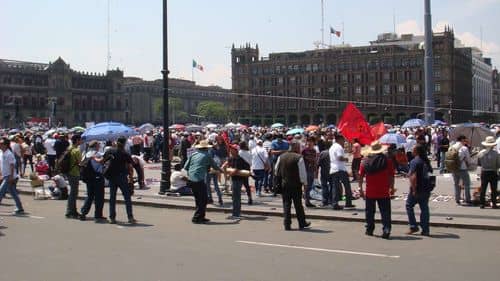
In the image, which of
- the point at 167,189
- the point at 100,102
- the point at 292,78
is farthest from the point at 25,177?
the point at 100,102

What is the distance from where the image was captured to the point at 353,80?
5354 inches

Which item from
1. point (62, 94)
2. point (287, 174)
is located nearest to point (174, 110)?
point (62, 94)

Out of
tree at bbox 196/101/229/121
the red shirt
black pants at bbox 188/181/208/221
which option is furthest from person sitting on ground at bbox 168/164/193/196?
tree at bbox 196/101/229/121

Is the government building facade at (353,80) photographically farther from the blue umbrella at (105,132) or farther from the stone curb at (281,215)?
the stone curb at (281,215)

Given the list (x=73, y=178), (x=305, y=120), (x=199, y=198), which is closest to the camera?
(x=199, y=198)

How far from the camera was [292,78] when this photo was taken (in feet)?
465

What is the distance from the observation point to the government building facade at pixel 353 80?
13038 centimetres

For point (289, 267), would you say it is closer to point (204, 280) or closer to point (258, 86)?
point (204, 280)

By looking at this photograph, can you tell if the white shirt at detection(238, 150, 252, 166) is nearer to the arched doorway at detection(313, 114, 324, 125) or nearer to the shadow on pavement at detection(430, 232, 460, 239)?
the shadow on pavement at detection(430, 232, 460, 239)

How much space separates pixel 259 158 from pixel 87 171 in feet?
16.6

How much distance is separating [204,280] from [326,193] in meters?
7.77

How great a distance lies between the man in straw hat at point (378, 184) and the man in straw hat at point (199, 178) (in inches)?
142

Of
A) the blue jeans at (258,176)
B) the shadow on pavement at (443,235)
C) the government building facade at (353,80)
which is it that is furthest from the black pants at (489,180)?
the government building facade at (353,80)

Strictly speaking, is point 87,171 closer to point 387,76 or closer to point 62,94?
point 387,76
